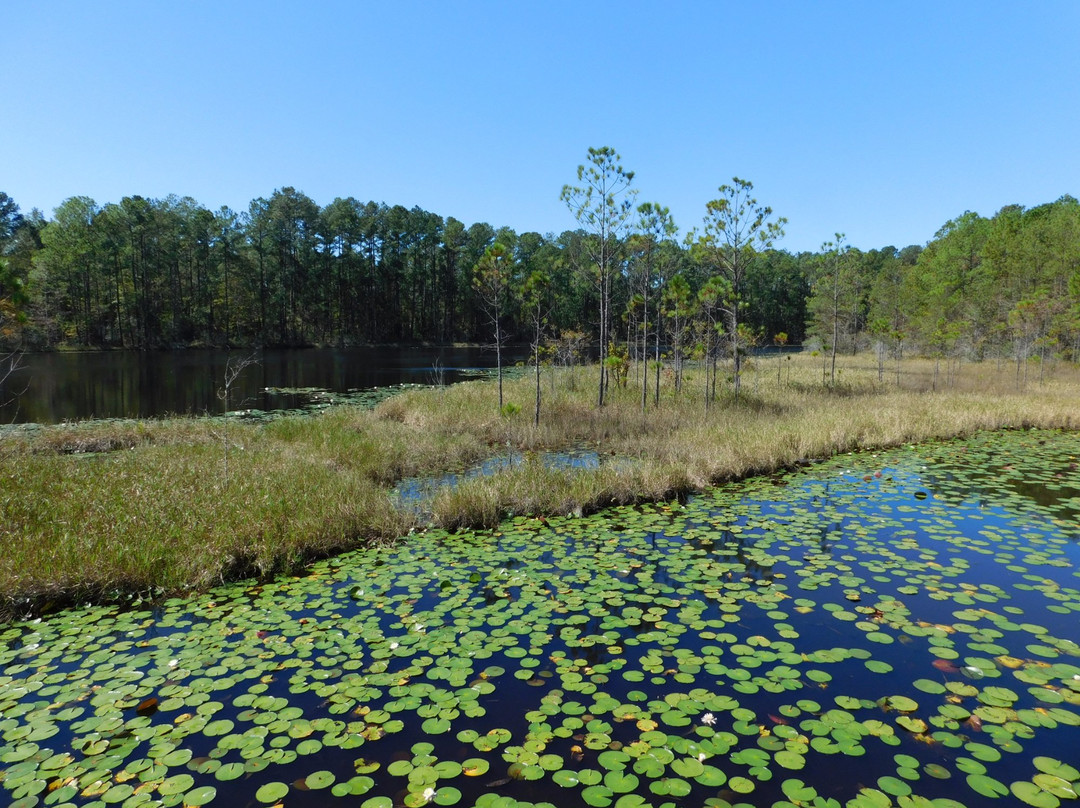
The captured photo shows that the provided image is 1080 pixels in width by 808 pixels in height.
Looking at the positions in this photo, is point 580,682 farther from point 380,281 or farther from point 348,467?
point 380,281

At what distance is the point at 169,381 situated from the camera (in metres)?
26.4

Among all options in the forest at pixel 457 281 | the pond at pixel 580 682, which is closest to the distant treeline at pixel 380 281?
the forest at pixel 457 281

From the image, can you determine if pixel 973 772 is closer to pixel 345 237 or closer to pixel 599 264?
pixel 599 264

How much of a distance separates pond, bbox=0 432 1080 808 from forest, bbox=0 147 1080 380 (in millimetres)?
8691

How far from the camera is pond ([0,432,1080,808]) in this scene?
2.95 meters

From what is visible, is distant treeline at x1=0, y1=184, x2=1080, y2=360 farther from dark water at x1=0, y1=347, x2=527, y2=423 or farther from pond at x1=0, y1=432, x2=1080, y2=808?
pond at x1=0, y1=432, x2=1080, y2=808

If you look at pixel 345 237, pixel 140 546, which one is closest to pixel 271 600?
pixel 140 546

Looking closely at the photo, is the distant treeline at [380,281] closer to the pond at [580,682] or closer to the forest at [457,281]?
the forest at [457,281]

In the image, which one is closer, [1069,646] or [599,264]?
[1069,646]

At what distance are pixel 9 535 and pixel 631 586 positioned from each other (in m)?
5.93

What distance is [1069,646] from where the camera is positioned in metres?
4.20

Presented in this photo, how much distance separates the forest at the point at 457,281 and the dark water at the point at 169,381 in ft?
15.0

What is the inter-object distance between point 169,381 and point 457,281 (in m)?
45.0

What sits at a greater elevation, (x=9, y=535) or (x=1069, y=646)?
(x=9, y=535)
